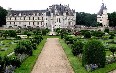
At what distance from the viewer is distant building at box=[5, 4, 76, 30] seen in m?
92.8

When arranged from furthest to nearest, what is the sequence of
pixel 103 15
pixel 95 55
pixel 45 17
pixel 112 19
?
pixel 103 15, pixel 45 17, pixel 112 19, pixel 95 55

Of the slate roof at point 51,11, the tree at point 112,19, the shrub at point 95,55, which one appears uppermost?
the slate roof at point 51,11

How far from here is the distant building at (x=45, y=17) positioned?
92.8 m

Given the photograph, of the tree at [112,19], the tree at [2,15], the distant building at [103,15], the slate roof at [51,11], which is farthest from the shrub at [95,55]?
the tree at [2,15]

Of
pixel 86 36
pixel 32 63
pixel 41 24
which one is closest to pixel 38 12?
pixel 41 24

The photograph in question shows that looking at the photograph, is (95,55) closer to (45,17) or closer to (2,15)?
(45,17)

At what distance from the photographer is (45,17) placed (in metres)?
95.4

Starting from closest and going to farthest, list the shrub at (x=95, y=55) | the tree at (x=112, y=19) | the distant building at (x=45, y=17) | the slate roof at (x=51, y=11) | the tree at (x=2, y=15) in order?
1. the shrub at (x=95, y=55)
2. the tree at (x=112, y=19)
3. the slate roof at (x=51, y=11)
4. the distant building at (x=45, y=17)
5. the tree at (x=2, y=15)

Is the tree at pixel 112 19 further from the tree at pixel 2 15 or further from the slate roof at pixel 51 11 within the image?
the tree at pixel 2 15

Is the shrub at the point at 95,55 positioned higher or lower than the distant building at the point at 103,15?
lower

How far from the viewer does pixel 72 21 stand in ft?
317

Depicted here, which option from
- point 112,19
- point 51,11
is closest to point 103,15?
point 112,19

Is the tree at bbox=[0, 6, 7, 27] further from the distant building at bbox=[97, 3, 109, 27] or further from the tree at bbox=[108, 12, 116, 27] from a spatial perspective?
the tree at bbox=[108, 12, 116, 27]

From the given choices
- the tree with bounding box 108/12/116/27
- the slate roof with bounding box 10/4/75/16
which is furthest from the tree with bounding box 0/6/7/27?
the tree with bounding box 108/12/116/27
